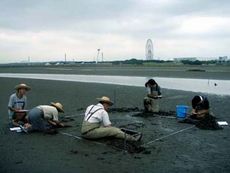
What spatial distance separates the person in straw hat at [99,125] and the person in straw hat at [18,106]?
264 cm

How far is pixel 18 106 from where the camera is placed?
421 inches

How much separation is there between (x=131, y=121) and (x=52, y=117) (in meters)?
3.12

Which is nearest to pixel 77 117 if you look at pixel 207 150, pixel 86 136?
pixel 86 136

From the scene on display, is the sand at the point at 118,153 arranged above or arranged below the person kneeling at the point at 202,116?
below

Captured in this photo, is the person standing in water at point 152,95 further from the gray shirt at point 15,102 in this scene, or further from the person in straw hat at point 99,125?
the gray shirt at point 15,102

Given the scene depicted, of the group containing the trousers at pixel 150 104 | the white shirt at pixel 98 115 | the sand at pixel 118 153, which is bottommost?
the sand at pixel 118 153

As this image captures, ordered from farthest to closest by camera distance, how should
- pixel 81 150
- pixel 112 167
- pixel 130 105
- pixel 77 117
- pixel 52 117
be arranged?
1. pixel 130 105
2. pixel 77 117
3. pixel 52 117
4. pixel 81 150
5. pixel 112 167

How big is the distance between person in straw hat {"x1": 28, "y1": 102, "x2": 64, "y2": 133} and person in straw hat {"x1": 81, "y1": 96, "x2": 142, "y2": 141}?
4.70 feet

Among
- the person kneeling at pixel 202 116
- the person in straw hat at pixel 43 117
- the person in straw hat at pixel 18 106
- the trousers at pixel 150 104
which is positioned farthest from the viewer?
the trousers at pixel 150 104

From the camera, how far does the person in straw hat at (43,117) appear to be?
9.81 metres

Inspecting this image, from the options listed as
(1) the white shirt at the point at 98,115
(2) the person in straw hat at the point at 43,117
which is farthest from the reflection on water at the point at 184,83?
(1) the white shirt at the point at 98,115

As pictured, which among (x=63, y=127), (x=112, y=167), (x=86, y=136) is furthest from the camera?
(x=63, y=127)

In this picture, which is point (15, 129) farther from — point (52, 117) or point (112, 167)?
point (112, 167)

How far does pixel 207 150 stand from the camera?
8594 mm
